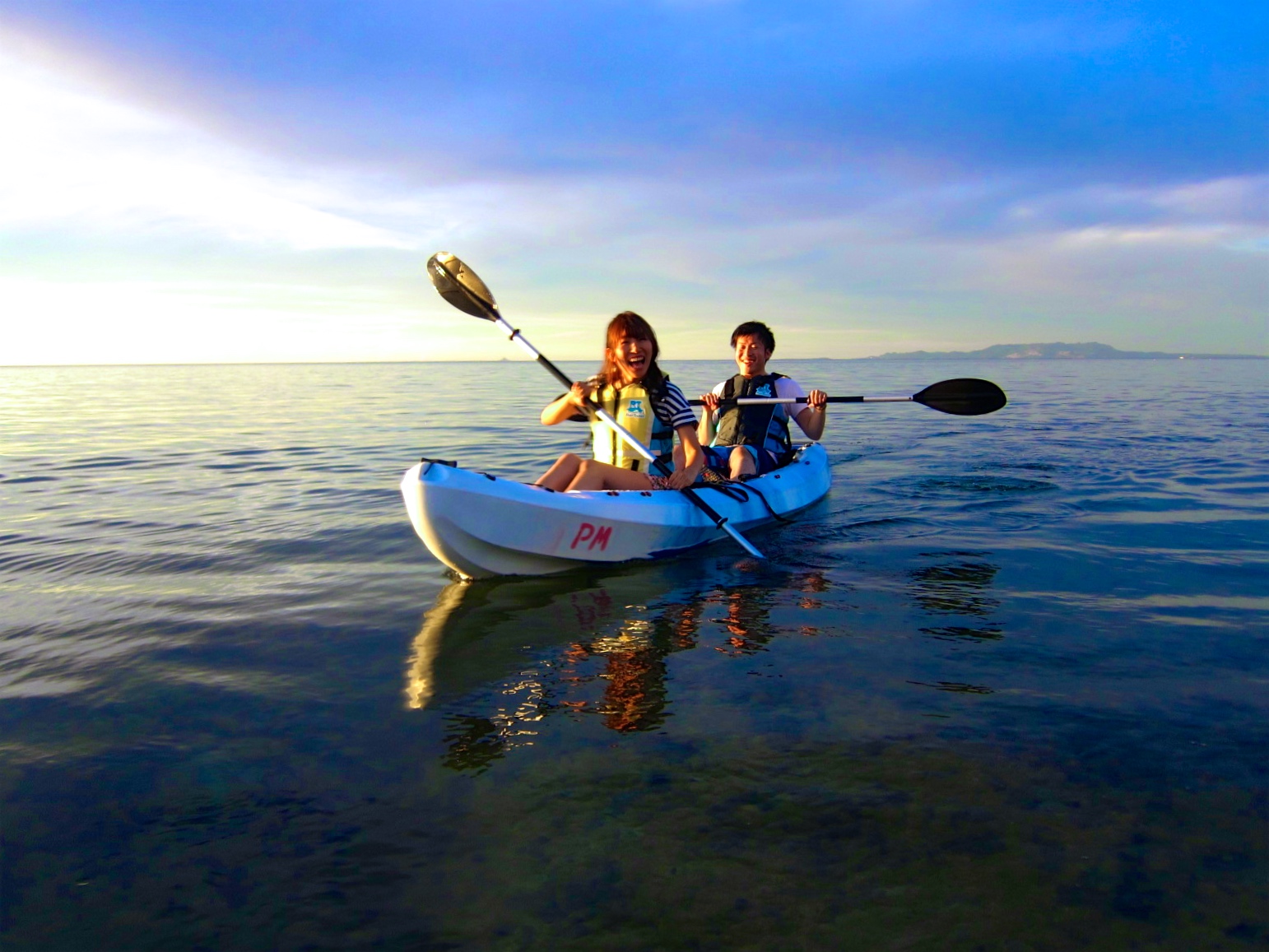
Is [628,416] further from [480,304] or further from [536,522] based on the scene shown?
[480,304]

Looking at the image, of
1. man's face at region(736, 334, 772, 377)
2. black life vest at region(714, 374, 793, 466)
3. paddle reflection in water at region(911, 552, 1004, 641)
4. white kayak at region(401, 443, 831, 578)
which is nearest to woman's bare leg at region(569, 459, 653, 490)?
white kayak at region(401, 443, 831, 578)

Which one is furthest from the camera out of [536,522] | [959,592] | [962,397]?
[962,397]

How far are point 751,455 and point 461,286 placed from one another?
3.12m

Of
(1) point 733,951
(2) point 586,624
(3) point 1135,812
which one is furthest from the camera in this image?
(2) point 586,624

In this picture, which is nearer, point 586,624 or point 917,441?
point 586,624

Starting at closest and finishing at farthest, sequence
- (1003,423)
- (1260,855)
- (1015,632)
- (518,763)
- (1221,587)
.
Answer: (1260,855) < (518,763) < (1015,632) < (1221,587) < (1003,423)

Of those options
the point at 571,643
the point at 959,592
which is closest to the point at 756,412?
the point at 959,592

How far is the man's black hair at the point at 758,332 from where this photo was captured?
795cm

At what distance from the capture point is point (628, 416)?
609cm

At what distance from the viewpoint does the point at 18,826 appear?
2545mm

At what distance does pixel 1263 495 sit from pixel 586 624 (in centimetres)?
738

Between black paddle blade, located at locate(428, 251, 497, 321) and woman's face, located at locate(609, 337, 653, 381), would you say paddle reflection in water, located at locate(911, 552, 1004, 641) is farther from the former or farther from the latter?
black paddle blade, located at locate(428, 251, 497, 321)

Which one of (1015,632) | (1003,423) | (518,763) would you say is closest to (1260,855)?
(1015,632)

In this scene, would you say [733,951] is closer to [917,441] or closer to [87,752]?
[87,752]
